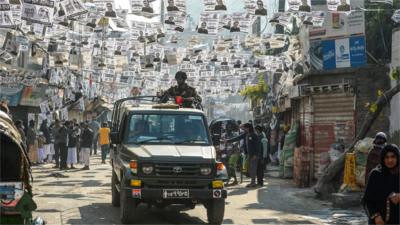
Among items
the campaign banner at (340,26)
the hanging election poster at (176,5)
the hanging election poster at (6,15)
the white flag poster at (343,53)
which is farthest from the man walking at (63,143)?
the white flag poster at (343,53)

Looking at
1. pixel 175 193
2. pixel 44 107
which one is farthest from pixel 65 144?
pixel 175 193

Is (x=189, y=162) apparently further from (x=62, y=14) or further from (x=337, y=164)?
(x=62, y=14)

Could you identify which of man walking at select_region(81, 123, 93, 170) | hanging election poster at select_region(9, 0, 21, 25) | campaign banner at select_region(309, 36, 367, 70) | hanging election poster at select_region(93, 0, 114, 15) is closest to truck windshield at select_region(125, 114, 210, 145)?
hanging election poster at select_region(9, 0, 21, 25)

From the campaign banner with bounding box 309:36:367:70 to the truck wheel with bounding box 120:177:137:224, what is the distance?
36.2ft

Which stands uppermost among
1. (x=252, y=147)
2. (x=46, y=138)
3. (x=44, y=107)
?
(x=44, y=107)

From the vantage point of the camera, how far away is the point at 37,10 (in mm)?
15508

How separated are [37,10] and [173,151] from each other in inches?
250

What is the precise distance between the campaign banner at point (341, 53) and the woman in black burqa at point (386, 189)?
13471 mm

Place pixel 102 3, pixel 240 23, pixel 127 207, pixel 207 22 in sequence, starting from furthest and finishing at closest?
pixel 240 23
pixel 207 22
pixel 102 3
pixel 127 207

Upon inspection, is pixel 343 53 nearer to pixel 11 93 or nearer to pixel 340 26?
pixel 340 26

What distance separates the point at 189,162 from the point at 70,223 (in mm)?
2458

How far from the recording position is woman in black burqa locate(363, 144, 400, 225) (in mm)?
6754

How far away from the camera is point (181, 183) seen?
11023 mm

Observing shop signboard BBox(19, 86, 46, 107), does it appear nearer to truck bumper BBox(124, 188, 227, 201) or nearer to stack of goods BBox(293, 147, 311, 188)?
stack of goods BBox(293, 147, 311, 188)
